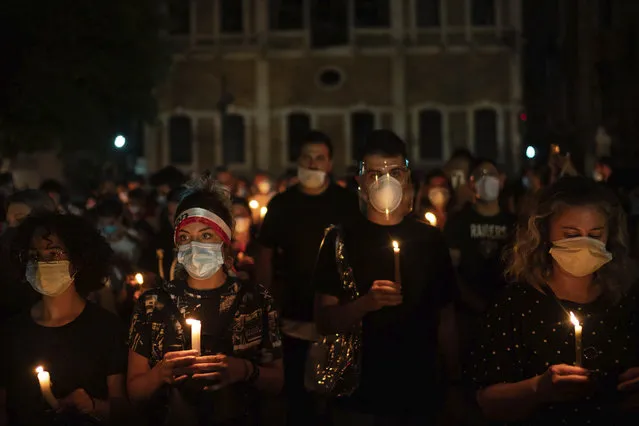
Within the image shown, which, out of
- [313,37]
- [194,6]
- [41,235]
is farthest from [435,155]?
[41,235]

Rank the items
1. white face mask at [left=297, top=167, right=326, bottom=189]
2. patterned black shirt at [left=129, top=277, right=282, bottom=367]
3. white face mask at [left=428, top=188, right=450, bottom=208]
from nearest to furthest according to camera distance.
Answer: patterned black shirt at [left=129, top=277, right=282, bottom=367]
white face mask at [left=297, top=167, right=326, bottom=189]
white face mask at [left=428, top=188, right=450, bottom=208]

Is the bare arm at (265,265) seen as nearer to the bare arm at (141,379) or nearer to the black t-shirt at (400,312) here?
the black t-shirt at (400,312)

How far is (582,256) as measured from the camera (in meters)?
3.59

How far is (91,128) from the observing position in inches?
950

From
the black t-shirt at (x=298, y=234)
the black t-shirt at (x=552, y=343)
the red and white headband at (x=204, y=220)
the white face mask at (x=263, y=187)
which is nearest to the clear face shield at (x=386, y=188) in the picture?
the red and white headband at (x=204, y=220)

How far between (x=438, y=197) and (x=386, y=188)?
4.88 meters

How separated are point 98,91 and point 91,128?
1044 millimetres

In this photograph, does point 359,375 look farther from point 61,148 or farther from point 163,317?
point 61,148

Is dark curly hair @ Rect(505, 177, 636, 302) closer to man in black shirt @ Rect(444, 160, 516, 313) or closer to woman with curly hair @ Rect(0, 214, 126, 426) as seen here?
woman with curly hair @ Rect(0, 214, 126, 426)

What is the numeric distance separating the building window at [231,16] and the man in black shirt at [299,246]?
91.1 feet

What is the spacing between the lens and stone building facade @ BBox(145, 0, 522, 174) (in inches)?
1310

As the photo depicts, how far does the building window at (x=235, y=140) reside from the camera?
1348 inches

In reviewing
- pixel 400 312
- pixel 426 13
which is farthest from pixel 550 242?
pixel 426 13

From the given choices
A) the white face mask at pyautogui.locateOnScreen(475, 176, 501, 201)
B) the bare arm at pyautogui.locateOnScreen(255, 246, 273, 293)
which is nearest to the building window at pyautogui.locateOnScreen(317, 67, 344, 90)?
the white face mask at pyautogui.locateOnScreen(475, 176, 501, 201)
